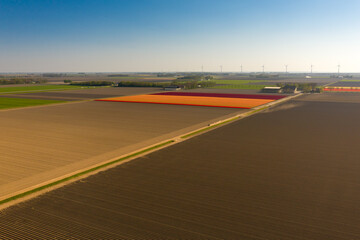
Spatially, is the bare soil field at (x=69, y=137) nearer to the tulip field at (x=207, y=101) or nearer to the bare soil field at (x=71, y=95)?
the tulip field at (x=207, y=101)

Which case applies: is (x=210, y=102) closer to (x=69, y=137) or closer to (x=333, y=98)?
(x=333, y=98)

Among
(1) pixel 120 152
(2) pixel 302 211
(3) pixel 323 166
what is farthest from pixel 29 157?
(3) pixel 323 166

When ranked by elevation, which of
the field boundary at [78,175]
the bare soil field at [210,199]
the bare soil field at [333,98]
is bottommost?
the bare soil field at [210,199]

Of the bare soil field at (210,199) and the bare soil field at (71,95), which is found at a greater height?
the bare soil field at (71,95)

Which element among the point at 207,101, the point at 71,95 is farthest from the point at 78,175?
the point at 71,95

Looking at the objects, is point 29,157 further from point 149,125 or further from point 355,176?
point 355,176

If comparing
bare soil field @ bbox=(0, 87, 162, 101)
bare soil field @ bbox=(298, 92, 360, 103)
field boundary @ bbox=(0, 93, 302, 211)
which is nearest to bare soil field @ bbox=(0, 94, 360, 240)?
field boundary @ bbox=(0, 93, 302, 211)

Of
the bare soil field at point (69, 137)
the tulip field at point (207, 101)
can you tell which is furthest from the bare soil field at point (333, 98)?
the bare soil field at point (69, 137)
